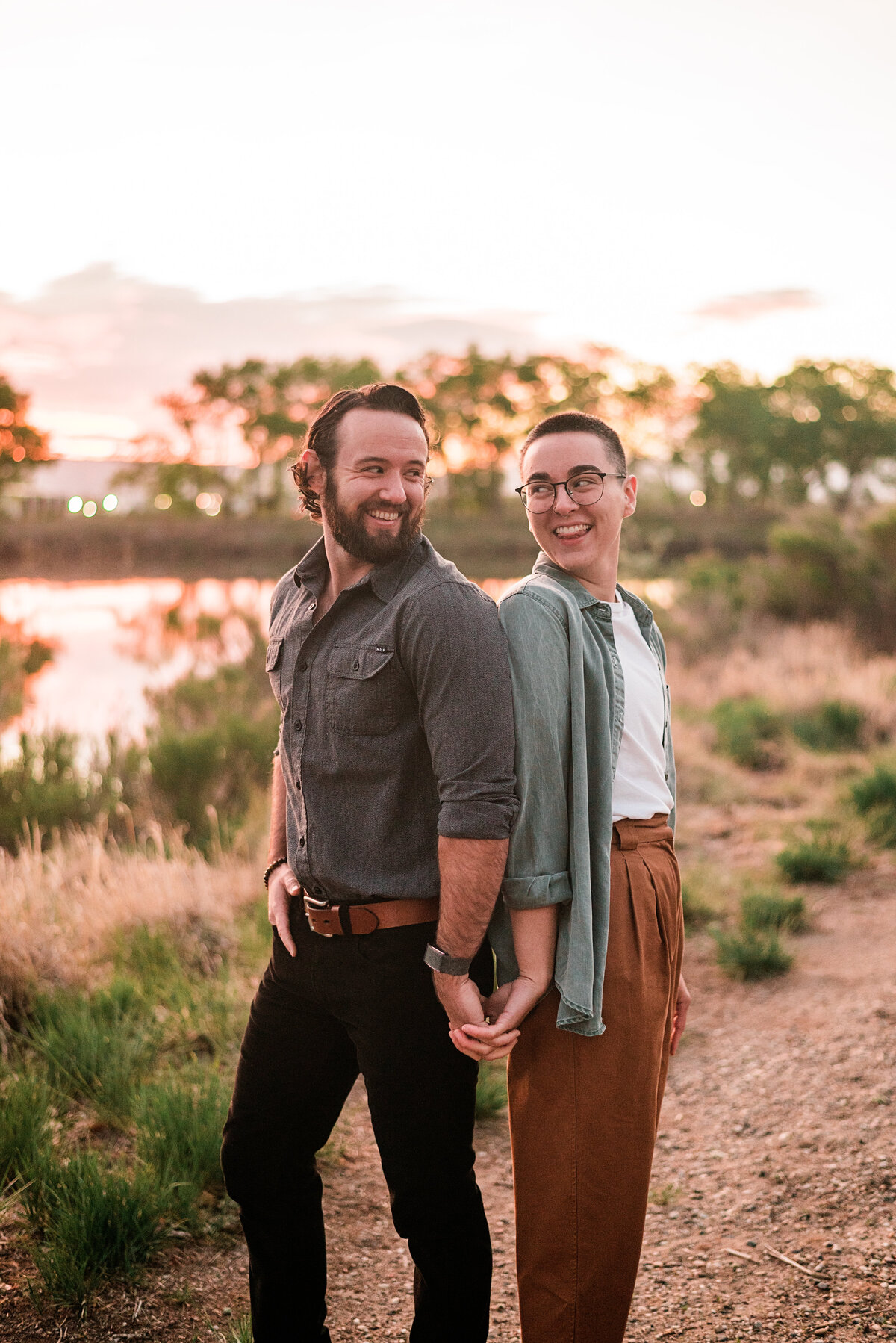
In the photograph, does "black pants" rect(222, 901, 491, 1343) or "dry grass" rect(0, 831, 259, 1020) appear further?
"dry grass" rect(0, 831, 259, 1020)

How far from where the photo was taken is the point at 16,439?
125 feet

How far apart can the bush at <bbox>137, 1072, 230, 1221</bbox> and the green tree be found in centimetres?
3334

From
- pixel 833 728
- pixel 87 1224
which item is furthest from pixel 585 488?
pixel 833 728

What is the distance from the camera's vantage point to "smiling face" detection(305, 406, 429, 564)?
6.68 feet

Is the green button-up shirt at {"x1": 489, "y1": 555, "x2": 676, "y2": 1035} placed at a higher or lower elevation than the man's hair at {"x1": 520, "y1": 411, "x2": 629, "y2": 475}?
lower

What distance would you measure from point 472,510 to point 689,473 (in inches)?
637

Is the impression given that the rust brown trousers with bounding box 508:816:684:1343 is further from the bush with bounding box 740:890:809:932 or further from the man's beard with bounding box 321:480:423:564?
the bush with bounding box 740:890:809:932

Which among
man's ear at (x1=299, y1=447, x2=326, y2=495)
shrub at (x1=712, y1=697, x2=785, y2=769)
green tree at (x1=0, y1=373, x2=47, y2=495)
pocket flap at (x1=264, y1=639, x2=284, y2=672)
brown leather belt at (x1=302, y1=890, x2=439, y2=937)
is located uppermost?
green tree at (x1=0, y1=373, x2=47, y2=495)

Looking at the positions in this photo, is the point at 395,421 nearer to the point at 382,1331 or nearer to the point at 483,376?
the point at 382,1331

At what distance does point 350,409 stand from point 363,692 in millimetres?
553

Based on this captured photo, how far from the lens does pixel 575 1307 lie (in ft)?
6.32

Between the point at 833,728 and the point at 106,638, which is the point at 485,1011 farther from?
the point at 106,638

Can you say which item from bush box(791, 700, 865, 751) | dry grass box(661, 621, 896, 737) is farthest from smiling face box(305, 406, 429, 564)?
dry grass box(661, 621, 896, 737)

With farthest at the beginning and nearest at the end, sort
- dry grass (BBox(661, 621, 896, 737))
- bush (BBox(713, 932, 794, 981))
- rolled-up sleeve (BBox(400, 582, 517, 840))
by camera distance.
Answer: dry grass (BBox(661, 621, 896, 737)) < bush (BBox(713, 932, 794, 981)) < rolled-up sleeve (BBox(400, 582, 517, 840))
